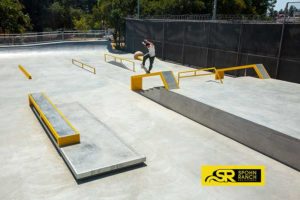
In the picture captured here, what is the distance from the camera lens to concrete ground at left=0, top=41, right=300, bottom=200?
651cm

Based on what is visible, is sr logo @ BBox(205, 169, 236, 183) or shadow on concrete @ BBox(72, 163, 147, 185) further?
sr logo @ BBox(205, 169, 236, 183)

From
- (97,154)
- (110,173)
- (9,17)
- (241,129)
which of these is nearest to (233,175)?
(241,129)

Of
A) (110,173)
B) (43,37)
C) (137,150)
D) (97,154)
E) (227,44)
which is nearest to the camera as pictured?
(110,173)

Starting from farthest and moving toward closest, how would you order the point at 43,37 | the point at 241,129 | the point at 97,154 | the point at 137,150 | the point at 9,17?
the point at 9,17 → the point at 43,37 → the point at 241,129 → the point at 137,150 → the point at 97,154

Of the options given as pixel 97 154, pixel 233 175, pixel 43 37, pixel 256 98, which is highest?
pixel 43 37

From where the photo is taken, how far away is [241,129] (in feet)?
29.7

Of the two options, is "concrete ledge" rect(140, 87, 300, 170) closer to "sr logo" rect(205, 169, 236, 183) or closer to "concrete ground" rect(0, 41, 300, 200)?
"concrete ground" rect(0, 41, 300, 200)

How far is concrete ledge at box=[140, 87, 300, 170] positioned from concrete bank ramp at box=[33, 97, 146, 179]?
3.40m

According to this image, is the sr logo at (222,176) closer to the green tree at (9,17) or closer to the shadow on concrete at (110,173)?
the shadow on concrete at (110,173)

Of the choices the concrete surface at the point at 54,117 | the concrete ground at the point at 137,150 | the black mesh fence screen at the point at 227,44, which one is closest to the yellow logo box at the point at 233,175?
the concrete ground at the point at 137,150

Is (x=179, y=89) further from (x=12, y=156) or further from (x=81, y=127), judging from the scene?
(x=12, y=156)

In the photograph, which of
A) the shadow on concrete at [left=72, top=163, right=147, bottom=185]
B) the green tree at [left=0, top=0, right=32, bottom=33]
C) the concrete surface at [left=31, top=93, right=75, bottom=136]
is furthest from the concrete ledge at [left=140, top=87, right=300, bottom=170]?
the green tree at [left=0, top=0, right=32, bottom=33]

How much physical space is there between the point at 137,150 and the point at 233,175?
2.82m

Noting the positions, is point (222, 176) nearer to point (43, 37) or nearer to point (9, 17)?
point (43, 37)
